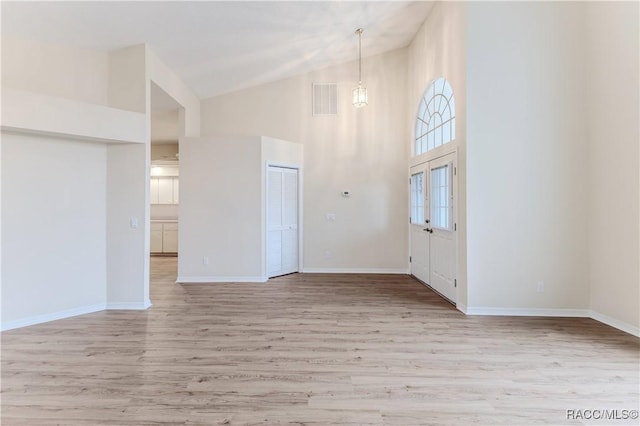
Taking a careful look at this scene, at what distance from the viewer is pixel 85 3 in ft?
11.1

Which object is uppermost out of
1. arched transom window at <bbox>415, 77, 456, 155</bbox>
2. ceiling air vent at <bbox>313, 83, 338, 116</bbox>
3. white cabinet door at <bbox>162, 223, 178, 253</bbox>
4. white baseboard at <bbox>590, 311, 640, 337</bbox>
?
ceiling air vent at <bbox>313, 83, 338, 116</bbox>

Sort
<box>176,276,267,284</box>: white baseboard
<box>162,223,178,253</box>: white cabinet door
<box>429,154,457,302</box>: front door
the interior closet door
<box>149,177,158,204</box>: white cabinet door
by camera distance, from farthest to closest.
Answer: <box>149,177,158,204</box>: white cabinet door
<box>162,223,178,253</box>: white cabinet door
the interior closet door
<box>176,276,267,284</box>: white baseboard
<box>429,154,457,302</box>: front door

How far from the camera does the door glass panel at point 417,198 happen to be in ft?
19.1

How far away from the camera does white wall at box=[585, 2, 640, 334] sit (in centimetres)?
336

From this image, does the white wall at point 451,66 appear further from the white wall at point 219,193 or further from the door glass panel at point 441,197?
the white wall at point 219,193

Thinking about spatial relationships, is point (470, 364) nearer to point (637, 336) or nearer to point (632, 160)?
point (637, 336)

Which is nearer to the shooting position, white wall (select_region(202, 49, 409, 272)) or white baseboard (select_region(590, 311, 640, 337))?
white baseboard (select_region(590, 311, 640, 337))

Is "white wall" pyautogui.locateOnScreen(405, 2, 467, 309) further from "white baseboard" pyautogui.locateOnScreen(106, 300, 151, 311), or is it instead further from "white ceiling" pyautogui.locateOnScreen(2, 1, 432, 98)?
"white baseboard" pyautogui.locateOnScreen(106, 300, 151, 311)

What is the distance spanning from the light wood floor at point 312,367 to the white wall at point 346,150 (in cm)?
240

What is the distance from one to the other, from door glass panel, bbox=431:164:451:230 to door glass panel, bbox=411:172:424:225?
1.70ft

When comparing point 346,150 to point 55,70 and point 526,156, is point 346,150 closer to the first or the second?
point 526,156

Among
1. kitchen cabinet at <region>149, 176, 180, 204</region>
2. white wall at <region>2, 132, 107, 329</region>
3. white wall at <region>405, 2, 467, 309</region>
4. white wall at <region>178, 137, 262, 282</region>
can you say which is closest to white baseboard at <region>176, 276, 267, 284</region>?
white wall at <region>178, 137, 262, 282</region>

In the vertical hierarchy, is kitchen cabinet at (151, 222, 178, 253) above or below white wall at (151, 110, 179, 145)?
below

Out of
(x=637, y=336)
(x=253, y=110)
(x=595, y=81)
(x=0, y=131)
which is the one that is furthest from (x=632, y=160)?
(x=0, y=131)
